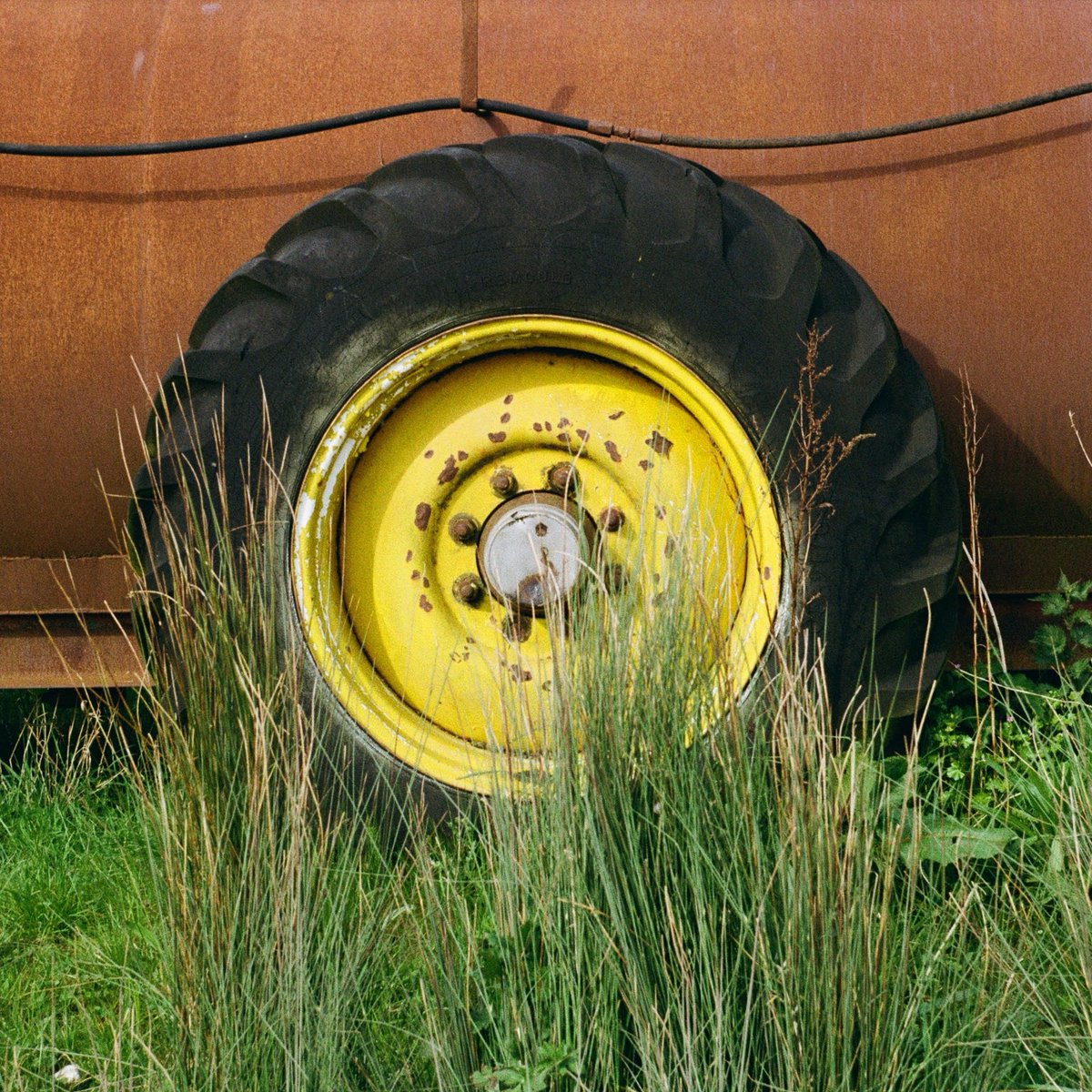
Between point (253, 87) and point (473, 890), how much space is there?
5.34 feet

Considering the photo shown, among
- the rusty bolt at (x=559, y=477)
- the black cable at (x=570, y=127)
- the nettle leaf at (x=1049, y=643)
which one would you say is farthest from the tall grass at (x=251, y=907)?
the nettle leaf at (x=1049, y=643)

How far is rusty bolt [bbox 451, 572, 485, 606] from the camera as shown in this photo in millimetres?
2469

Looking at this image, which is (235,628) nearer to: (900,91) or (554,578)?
(554,578)

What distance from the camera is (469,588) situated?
8.11ft

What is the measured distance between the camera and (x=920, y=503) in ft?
7.61

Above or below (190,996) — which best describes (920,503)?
above

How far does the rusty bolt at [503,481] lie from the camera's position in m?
2.45

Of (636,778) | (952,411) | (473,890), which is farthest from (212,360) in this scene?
(952,411)

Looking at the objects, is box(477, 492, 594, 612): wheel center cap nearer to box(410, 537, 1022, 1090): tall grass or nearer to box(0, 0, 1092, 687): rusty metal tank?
box(410, 537, 1022, 1090): tall grass

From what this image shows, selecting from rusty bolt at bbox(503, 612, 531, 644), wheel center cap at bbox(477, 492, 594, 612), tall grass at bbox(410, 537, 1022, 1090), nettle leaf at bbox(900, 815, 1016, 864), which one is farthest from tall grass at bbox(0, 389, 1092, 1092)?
rusty bolt at bbox(503, 612, 531, 644)

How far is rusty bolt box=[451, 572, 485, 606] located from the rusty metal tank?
72 cm

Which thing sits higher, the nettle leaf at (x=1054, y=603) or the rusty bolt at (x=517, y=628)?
the nettle leaf at (x=1054, y=603)

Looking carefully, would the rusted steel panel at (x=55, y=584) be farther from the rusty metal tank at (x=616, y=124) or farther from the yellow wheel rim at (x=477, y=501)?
the yellow wheel rim at (x=477, y=501)

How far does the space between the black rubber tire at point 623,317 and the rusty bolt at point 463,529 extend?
295 millimetres
